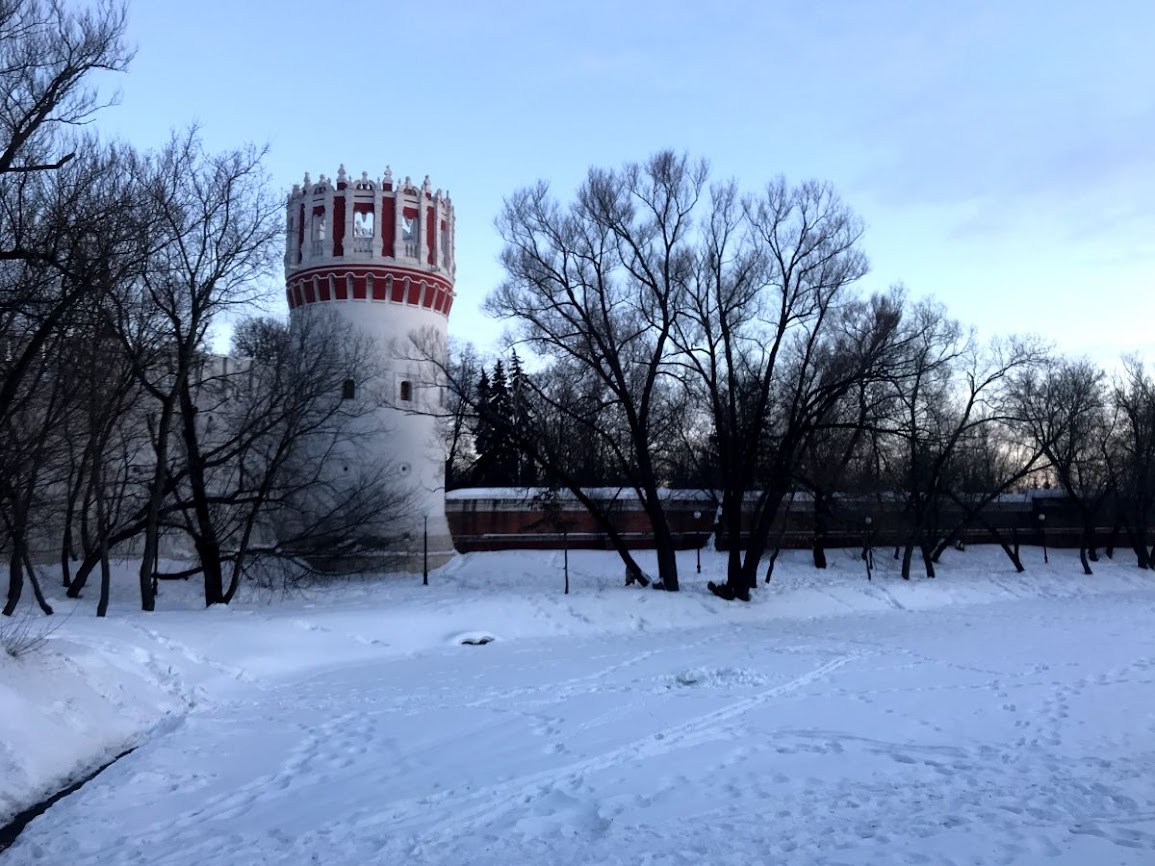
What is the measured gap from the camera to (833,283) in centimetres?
2369

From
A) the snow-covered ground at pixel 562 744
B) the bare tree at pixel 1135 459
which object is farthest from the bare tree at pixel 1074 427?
the snow-covered ground at pixel 562 744

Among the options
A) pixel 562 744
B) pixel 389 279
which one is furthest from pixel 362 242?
pixel 562 744

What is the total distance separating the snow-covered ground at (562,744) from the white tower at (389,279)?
15.6 metres

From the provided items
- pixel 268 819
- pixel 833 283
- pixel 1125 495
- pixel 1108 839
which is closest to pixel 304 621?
pixel 268 819

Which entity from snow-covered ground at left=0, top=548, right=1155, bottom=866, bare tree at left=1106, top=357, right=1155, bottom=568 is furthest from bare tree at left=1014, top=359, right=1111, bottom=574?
snow-covered ground at left=0, top=548, right=1155, bottom=866

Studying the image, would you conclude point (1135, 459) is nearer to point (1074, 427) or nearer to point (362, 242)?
point (1074, 427)

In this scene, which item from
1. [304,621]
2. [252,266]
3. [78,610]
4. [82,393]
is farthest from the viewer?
[78,610]

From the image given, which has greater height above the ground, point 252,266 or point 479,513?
point 252,266

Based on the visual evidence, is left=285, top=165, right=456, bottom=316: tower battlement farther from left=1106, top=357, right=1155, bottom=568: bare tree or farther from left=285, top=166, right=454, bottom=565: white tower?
left=1106, top=357, right=1155, bottom=568: bare tree

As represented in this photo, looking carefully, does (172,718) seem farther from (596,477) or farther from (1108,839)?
A: (596,477)

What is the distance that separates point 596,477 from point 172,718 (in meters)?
28.0

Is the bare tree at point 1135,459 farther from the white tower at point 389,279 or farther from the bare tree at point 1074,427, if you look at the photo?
the white tower at point 389,279

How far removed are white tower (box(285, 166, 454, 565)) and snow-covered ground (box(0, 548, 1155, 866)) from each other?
15646mm

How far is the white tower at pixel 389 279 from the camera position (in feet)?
109
